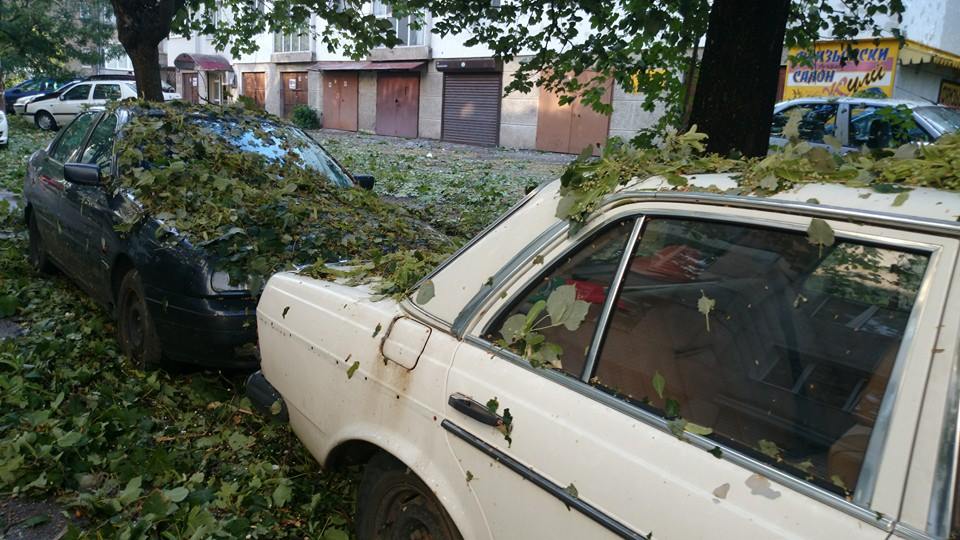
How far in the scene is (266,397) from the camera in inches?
123

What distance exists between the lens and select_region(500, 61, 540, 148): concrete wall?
2397 cm

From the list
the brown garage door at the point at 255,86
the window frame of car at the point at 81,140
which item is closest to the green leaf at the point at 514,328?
the window frame of car at the point at 81,140

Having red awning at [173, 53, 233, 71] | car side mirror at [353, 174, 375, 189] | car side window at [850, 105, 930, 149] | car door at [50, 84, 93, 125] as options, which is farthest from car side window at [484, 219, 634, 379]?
Answer: red awning at [173, 53, 233, 71]

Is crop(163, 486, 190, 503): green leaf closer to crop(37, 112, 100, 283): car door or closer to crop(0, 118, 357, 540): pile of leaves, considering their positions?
crop(0, 118, 357, 540): pile of leaves

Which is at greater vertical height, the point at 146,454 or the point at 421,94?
the point at 421,94

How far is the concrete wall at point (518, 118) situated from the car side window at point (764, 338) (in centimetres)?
2237

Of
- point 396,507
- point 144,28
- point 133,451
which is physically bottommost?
point 133,451

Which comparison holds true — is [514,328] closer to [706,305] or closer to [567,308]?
[567,308]

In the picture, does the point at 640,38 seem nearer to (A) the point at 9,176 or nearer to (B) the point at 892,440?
(B) the point at 892,440

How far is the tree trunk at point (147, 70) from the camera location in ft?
33.4

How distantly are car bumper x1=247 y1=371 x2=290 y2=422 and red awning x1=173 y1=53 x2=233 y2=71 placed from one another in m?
38.7

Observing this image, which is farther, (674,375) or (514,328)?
(514,328)

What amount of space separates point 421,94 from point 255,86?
13.5m

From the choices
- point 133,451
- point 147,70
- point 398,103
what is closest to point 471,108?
point 398,103
